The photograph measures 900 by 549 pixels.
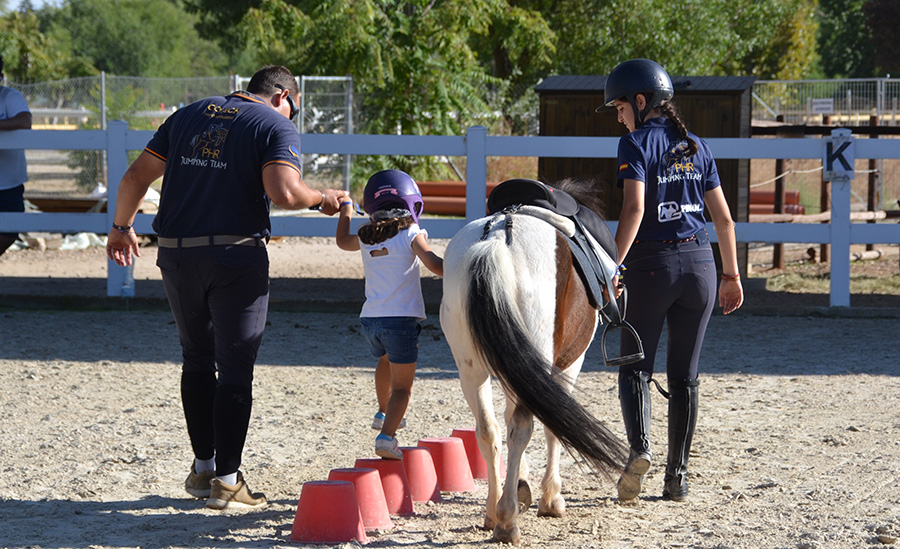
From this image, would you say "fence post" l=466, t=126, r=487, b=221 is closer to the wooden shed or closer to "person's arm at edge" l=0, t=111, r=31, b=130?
the wooden shed

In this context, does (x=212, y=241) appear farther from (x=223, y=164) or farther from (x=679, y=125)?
(x=679, y=125)

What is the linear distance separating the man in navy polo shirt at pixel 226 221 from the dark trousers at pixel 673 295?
1205 millimetres

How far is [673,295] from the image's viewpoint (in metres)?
3.82

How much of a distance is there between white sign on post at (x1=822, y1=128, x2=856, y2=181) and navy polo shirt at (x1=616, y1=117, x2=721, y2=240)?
487 centimetres

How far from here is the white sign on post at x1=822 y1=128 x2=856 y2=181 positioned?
8195 millimetres

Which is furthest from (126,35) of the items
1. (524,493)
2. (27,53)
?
(524,493)

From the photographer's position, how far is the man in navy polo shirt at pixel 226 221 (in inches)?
145

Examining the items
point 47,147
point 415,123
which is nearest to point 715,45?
point 415,123

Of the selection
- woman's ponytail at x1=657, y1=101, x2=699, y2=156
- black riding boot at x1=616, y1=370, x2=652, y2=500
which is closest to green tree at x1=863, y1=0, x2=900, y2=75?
woman's ponytail at x1=657, y1=101, x2=699, y2=156

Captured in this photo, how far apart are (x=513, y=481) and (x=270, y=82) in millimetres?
1840

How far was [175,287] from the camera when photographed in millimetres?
3793

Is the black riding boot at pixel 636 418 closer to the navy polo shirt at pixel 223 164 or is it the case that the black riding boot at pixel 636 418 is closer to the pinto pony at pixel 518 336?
the pinto pony at pixel 518 336

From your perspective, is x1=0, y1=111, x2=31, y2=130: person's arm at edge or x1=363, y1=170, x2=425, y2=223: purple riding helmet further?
x1=0, y1=111, x2=31, y2=130: person's arm at edge

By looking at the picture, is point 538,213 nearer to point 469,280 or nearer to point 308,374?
point 469,280
